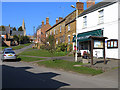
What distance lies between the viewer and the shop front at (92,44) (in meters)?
13.2

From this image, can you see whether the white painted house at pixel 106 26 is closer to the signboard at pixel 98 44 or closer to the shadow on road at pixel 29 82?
the signboard at pixel 98 44

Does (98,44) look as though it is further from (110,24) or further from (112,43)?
(110,24)

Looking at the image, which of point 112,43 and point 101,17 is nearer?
point 112,43

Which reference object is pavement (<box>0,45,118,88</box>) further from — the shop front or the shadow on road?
the shop front

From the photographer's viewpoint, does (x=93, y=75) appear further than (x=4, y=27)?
No

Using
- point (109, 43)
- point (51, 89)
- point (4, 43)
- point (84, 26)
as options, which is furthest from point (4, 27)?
point (51, 89)

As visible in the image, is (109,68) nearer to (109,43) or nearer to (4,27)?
(109,43)

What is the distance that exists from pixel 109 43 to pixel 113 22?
2.45 metres

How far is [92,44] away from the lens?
13219 mm

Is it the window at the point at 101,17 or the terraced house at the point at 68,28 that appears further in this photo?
the terraced house at the point at 68,28

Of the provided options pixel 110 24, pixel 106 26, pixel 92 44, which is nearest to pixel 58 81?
pixel 92 44

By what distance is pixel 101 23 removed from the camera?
19547 mm

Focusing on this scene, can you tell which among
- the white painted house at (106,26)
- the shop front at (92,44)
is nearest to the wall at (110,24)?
the white painted house at (106,26)

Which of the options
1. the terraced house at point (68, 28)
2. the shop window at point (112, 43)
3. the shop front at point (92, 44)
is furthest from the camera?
the terraced house at point (68, 28)
